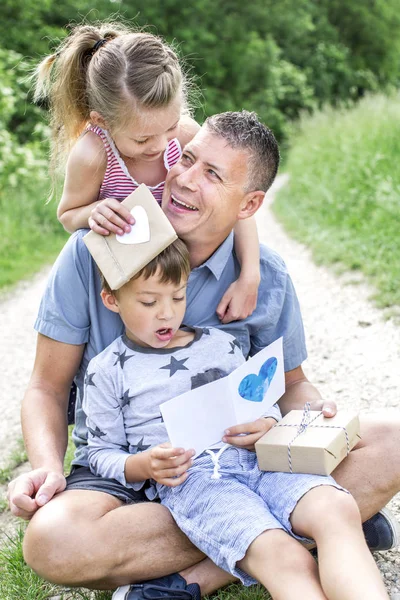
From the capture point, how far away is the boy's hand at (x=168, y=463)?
2195 mm

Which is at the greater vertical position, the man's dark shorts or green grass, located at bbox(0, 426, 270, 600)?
the man's dark shorts

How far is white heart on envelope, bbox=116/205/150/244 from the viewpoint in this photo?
2.38m

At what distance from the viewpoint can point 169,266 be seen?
242 cm

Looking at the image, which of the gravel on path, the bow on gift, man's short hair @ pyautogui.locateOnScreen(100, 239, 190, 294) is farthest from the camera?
the gravel on path

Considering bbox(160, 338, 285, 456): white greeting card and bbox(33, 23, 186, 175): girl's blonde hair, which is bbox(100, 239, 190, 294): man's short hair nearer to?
bbox(160, 338, 285, 456): white greeting card

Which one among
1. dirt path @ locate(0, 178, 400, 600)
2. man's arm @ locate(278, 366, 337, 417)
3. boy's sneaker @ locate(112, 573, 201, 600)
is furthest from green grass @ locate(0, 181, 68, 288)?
boy's sneaker @ locate(112, 573, 201, 600)

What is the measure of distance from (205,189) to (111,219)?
13.8 inches

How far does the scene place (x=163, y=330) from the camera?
2463 mm

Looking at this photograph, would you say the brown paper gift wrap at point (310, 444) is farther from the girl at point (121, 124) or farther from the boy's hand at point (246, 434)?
the girl at point (121, 124)

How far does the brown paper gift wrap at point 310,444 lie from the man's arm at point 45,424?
2.10ft

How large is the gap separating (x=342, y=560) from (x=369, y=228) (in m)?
4.89

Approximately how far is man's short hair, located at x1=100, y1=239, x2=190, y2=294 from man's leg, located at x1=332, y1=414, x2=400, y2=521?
0.79 metres

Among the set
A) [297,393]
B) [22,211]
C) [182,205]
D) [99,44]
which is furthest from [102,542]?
[22,211]

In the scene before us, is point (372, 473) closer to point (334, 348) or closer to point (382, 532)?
point (382, 532)
